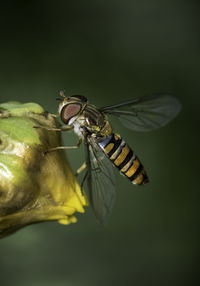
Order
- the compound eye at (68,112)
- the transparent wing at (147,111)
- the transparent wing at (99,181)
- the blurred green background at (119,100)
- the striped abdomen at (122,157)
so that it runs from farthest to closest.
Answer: the blurred green background at (119,100) → the transparent wing at (147,111) → the striped abdomen at (122,157) → the compound eye at (68,112) → the transparent wing at (99,181)

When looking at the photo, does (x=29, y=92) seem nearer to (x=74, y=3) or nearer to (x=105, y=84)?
(x=105, y=84)

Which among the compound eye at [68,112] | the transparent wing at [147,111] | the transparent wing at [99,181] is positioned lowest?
the transparent wing at [99,181]

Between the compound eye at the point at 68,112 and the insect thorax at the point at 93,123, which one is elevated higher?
the compound eye at the point at 68,112

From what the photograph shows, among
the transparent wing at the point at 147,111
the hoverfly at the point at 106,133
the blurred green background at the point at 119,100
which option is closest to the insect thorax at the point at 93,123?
the hoverfly at the point at 106,133

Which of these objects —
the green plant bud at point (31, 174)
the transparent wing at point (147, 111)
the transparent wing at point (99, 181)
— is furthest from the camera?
the transparent wing at point (147, 111)

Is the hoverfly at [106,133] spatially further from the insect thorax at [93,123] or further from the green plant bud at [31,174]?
the green plant bud at [31,174]

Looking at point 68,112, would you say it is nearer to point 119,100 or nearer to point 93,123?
point 93,123

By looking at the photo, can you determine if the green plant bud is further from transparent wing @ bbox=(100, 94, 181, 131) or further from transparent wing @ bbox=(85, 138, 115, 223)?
transparent wing @ bbox=(100, 94, 181, 131)
